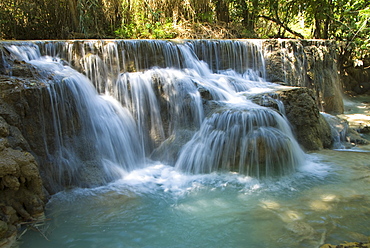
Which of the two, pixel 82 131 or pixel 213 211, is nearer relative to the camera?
pixel 213 211

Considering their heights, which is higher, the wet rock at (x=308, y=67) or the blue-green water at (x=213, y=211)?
the wet rock at (x=308, y=67)

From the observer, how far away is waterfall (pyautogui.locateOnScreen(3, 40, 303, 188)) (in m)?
5.10

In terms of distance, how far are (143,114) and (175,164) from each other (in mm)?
1396

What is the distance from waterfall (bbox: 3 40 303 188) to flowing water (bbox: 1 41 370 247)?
0.07 ft

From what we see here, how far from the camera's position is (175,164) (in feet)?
18.3

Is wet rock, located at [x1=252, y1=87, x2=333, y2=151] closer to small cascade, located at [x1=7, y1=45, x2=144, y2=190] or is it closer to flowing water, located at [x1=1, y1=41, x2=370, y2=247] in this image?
flowing water, located at [x1=1, y1=41, x2=370, y2=247]

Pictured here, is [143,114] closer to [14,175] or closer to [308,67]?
[14,175]

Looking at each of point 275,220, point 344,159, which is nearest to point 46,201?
point 275,220

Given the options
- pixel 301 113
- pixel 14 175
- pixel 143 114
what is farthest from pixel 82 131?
pixel 301 113

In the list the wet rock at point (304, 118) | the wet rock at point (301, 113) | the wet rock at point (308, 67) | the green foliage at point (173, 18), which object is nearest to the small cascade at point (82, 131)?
the wet rock at point (301, 113)

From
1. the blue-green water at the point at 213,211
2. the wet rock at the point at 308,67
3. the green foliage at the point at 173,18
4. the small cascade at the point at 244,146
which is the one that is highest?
the green foliage at the point at 173,18

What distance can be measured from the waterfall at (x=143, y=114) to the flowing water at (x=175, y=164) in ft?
0.07

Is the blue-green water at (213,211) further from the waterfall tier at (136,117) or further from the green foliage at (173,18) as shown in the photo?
the green foliage at (173,18)

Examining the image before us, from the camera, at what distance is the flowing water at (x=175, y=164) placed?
3480 mm
